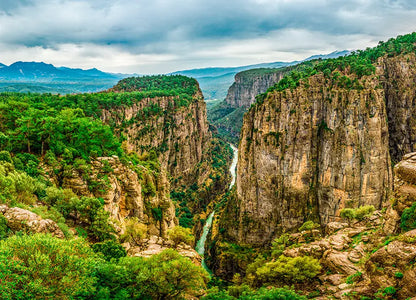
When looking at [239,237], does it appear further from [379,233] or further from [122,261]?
[122,261]

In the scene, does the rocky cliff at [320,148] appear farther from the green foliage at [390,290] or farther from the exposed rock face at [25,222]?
the exposed rock face at [25,222]

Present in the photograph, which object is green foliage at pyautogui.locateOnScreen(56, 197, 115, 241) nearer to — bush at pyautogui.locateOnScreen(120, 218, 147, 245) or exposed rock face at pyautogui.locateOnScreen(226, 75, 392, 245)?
bush at pyautogui.locateOnScreen(120, 218, 147, 245)

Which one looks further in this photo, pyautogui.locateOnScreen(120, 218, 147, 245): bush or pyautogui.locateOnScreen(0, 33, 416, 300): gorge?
pyautogui.locateOnScreen(120, 218, 147, 245): bush

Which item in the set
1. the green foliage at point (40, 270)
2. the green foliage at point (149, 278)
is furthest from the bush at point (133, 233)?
the green foliage at point (40, 270)

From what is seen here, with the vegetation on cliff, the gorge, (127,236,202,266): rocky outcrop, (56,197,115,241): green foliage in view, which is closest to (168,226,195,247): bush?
the vegetation on cliff

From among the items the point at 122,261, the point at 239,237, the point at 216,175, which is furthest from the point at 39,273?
the point at 216,175

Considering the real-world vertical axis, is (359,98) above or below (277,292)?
above
